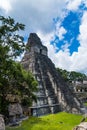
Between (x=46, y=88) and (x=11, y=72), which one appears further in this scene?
(x=46, y=88)

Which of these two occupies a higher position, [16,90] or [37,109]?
[16,90]

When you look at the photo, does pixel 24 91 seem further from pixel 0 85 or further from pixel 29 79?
pixel 0 85

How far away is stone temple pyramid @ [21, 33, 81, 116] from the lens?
38.3m

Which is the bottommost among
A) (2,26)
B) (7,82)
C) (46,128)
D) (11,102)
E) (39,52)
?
(46,128)

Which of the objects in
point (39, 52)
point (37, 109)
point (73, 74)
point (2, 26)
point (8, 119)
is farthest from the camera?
point (73, 74)

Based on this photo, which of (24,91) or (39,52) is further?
(39,52)

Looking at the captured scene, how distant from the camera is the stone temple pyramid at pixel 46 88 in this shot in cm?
3828

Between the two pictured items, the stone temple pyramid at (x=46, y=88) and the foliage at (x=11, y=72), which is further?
the stone temple pyramid at (x=46, y=88)

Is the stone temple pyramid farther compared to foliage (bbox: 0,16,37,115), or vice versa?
the stone temple pyramid

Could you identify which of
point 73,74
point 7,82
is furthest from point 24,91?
point 73,74

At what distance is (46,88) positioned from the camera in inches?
1609

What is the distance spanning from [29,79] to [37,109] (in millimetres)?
6249

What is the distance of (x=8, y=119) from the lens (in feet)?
93.1

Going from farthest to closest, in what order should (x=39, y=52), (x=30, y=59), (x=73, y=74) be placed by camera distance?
1. (x=73, y=74)
2. (x=39, y=52)
3. (x=30, y=59)
